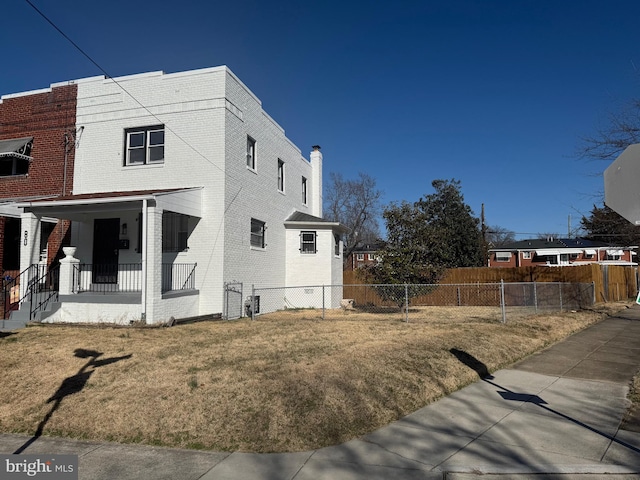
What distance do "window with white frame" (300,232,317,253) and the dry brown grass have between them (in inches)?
354

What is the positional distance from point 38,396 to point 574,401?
25.6 feet

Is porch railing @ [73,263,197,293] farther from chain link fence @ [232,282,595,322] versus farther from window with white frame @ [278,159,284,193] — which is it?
window with white frame @ [278,159,284,193]

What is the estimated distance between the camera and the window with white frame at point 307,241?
20.0 metres

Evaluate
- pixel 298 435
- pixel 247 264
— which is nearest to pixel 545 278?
pixel 247 264

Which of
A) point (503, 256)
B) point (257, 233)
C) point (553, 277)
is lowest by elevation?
point (553, 277)

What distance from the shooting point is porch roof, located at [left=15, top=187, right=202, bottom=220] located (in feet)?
39.9

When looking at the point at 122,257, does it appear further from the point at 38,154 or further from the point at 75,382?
the point at 75,382

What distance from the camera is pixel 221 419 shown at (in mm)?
5668

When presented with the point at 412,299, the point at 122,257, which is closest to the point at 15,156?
the point at 122,257

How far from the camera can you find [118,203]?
41.1ft

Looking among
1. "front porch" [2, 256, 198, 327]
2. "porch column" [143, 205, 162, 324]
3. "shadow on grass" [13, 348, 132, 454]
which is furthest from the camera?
"front porch" [2, 256, 198, 327]

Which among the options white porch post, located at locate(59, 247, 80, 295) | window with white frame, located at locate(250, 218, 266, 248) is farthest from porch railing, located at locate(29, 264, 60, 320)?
window with white frame, located at locate(250, 218, 266, 248)

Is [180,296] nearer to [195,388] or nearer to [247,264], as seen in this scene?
[247,264]

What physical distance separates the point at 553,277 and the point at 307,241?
14.0 meters
